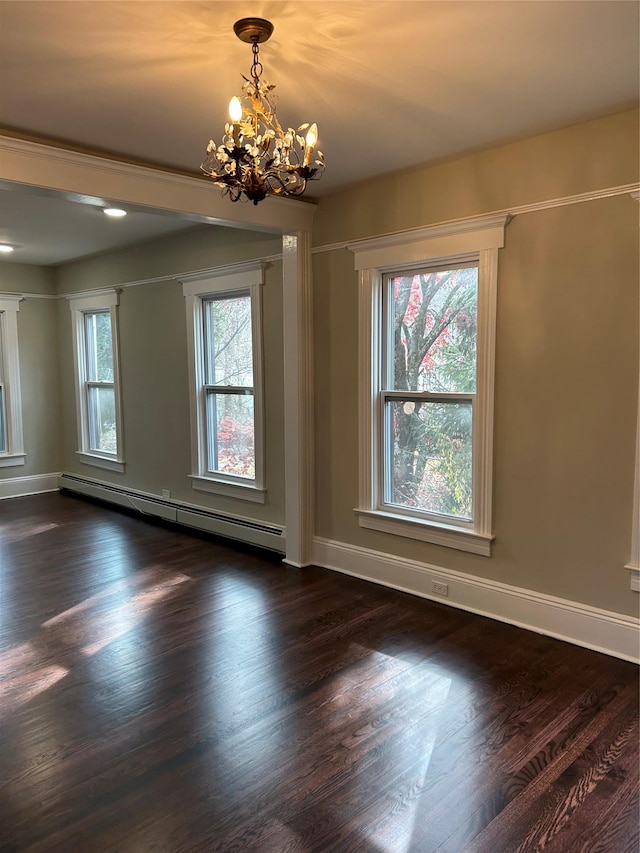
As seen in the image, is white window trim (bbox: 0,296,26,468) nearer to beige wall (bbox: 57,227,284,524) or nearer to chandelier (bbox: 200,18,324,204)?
beige wall (bbox: 57,227,284,524)

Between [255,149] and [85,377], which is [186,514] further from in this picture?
[255,149]

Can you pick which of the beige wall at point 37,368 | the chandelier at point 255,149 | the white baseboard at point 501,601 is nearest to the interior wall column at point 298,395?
the white baseboard at point 501,601

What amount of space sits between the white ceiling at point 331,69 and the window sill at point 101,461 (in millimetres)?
3961

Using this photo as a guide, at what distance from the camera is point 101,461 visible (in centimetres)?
680

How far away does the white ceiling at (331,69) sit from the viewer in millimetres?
2002

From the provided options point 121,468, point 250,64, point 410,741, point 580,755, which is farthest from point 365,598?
point 121,468

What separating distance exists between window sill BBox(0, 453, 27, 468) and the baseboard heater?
51cm

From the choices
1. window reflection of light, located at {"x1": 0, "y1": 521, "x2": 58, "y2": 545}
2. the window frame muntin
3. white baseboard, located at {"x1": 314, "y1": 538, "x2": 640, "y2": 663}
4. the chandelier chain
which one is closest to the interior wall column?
white baseboard, located at {"x1": 314, "y1": 538, "x2": 640, "y2": 663}

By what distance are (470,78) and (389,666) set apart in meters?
2.69

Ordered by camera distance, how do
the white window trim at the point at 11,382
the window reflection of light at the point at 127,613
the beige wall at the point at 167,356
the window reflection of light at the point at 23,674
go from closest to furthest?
the window reflection of light at the point at 23,674 → the window reflection of light at the point at 127,613 → the beige wall at the point at 167,356 → the white window trim at the point at 11,382

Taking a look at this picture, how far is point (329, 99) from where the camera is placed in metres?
2.63

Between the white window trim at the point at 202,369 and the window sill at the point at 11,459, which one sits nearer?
the white window trim at the point at 202,369

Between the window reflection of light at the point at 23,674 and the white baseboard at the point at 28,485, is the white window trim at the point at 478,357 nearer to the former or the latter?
the window reflection of light at the point at 23,674

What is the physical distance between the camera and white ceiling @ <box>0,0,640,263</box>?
78.8 inches
